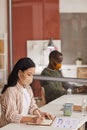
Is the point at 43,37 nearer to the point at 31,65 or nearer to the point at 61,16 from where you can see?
the point at 61,16

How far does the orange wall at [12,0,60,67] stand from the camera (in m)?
5.82

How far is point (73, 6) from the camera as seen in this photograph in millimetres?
5645

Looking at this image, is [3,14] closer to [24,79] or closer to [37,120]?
[24,79]

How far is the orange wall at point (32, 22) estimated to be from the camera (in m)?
5.82

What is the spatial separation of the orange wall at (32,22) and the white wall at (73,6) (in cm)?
11

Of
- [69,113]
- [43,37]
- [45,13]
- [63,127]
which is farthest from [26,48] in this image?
[63,127]

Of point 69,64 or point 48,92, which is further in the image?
point 69,64

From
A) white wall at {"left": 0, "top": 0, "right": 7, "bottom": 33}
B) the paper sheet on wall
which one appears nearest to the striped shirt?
the paper sheet on wall

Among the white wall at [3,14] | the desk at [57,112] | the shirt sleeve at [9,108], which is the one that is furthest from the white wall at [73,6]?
the shirt sleeve at [9,108]

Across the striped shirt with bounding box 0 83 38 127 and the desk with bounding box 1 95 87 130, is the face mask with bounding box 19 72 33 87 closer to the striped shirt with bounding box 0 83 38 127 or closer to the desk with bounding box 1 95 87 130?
the striped shirt with bounding box 0 83 38 127

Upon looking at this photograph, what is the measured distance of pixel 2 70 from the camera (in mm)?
6117

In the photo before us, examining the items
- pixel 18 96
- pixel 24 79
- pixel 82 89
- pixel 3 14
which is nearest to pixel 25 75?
pixel 24 79

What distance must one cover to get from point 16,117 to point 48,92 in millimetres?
1738

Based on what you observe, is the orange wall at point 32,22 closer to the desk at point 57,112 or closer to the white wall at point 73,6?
the white wall at point 73,6
